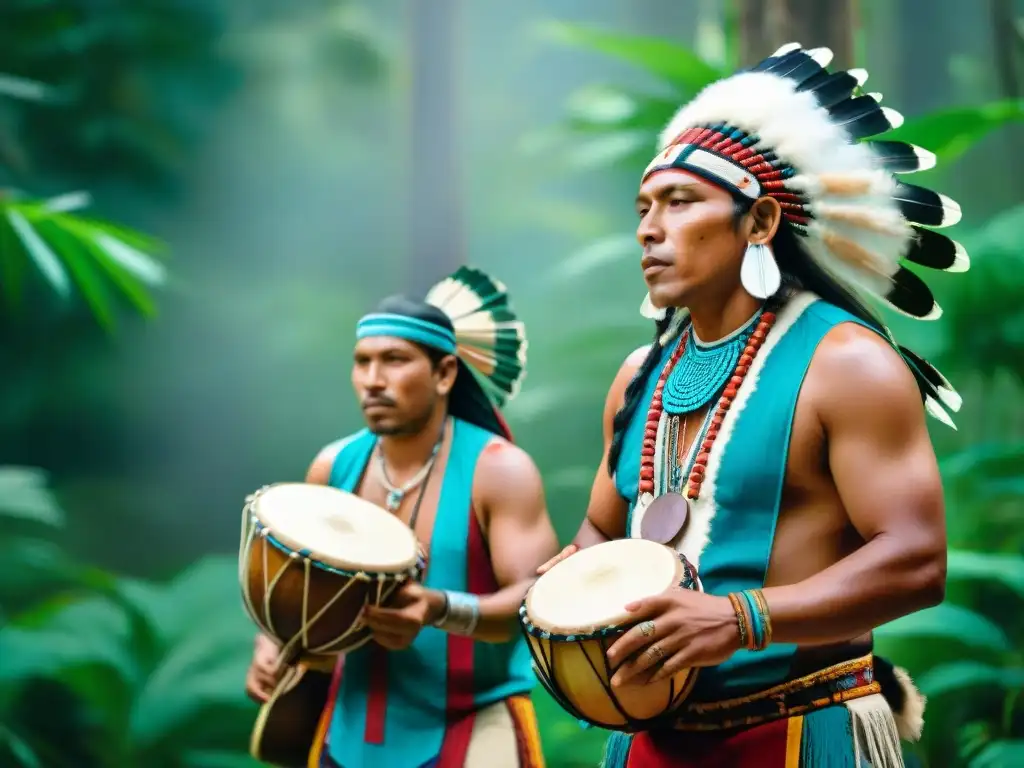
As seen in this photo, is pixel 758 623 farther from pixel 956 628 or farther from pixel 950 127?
pixel 950 127

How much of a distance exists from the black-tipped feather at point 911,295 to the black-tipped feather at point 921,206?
86mm

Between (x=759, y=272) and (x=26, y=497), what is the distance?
170 inches

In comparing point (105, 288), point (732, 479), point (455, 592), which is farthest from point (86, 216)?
point (732, 479)

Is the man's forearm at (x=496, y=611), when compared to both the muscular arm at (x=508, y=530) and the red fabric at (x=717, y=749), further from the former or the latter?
the red fabric at (x=717, y=749)

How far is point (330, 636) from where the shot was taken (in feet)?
7.59

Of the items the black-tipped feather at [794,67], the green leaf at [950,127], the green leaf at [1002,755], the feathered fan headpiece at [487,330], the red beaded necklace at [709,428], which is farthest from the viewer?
the green leaf at [950,127]

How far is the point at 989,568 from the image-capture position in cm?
417

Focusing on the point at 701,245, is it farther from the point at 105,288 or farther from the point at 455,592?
the point at 105,288

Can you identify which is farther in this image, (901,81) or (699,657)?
(901,81)

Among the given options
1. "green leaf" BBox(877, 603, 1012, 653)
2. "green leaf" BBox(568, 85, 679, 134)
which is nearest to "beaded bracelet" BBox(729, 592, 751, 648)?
"green leaf" BBox(877, 603, 1012, 653)

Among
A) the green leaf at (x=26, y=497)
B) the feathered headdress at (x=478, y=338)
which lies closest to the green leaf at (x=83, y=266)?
the green leaf at (x=26, y=497)

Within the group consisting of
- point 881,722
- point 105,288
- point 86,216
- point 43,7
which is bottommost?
point 881,722

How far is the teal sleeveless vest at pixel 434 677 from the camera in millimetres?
2488

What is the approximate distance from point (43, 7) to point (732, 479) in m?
5.29
